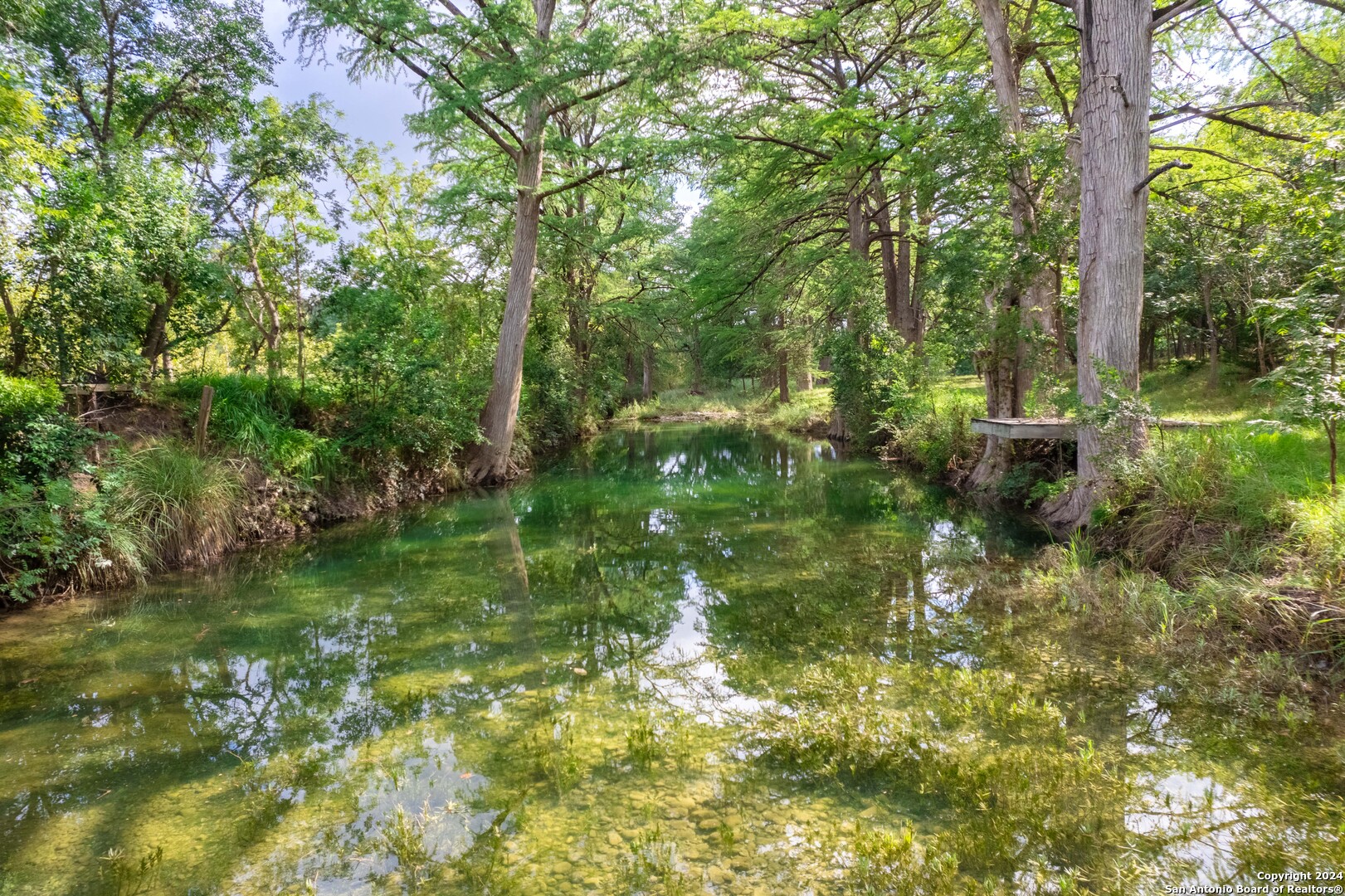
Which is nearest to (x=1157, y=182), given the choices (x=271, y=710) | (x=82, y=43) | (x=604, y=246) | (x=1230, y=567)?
(x=1230, y=567)

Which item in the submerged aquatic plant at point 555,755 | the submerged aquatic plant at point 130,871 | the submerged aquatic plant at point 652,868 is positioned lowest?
the submerged aquatic plant at point 555,755

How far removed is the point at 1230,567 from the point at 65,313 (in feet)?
37.1

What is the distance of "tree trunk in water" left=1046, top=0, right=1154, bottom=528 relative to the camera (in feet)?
22.6

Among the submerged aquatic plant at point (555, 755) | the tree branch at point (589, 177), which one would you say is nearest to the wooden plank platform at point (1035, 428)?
the submerged aquatic plant at point (555, 755)

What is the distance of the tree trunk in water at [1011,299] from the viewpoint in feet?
30.9

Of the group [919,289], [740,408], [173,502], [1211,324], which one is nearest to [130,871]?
[173,502]

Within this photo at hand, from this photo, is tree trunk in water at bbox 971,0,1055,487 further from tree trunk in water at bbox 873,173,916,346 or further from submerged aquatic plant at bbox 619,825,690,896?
submerged aquatic plant at bbox 619,825,690,896

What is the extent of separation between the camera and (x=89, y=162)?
8.20 metres

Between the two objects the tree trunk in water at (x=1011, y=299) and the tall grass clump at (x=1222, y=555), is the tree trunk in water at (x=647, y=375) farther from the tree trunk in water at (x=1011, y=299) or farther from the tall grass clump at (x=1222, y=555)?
the tall grass clump at (x=1222, y=555)

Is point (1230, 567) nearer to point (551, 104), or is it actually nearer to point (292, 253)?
point (551, 104)

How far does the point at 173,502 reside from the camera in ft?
24.5

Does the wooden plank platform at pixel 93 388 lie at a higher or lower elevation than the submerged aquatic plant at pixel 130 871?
higher

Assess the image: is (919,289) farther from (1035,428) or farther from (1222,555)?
(1222,555)

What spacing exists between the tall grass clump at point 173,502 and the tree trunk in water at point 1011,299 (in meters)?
11.1
